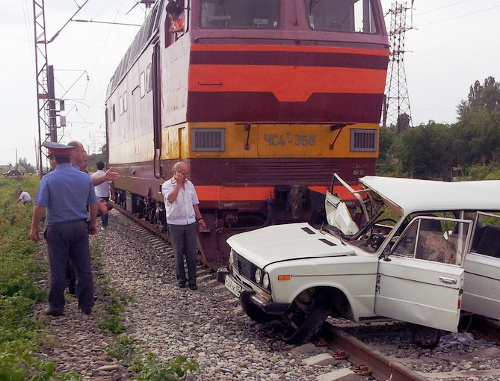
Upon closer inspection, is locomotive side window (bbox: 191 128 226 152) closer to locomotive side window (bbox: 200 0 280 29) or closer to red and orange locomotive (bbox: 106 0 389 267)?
red and orange locomotive (bbox: 106 0 389 267)

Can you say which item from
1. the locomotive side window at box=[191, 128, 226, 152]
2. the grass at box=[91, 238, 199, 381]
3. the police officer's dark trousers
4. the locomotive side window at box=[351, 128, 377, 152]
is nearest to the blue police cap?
the police officer's dark trousers

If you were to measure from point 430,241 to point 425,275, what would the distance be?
1.48 feet

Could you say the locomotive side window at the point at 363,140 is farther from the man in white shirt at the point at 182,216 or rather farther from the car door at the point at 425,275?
the car door at the point at 425,275

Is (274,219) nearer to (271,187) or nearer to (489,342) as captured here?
(271,187)

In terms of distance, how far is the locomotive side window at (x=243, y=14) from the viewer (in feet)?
26.3

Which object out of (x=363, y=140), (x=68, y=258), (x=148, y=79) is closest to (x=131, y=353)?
(x=68, y=258)

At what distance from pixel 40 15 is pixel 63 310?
2931 centimetres

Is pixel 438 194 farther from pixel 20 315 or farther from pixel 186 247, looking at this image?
pixel 20 315

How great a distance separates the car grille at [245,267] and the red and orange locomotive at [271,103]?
1789mm

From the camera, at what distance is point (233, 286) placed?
21.0 ft

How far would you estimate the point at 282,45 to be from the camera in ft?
26.3

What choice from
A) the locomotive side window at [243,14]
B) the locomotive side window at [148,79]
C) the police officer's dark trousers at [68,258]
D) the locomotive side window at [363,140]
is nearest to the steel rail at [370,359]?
the police officer's dark trousers at [68,258]

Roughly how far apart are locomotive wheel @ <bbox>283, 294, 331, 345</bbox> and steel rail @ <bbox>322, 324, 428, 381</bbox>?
0.18 meters

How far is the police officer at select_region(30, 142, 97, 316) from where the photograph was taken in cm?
642
